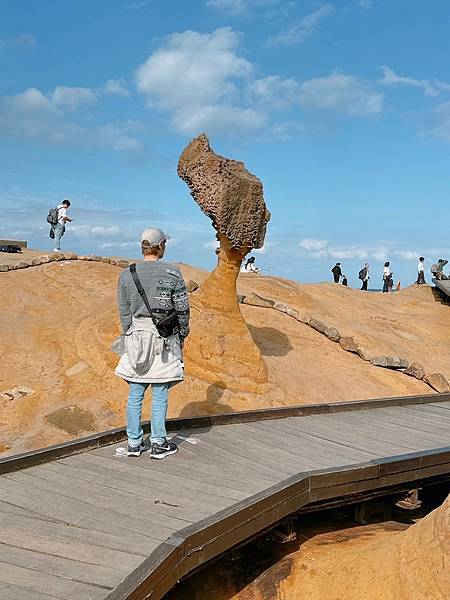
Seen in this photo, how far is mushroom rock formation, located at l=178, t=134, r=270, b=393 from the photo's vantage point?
8484 mm

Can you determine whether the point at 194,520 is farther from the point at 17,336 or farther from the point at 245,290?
the point at 245,290

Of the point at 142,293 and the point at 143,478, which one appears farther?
the point at 142,293

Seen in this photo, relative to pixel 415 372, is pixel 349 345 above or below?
above

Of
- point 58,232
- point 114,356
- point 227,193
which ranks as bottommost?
point 114,356

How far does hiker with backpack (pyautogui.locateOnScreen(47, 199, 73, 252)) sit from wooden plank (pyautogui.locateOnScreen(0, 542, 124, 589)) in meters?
13.9

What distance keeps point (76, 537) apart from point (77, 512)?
0.34 metres

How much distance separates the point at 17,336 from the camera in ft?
33.9

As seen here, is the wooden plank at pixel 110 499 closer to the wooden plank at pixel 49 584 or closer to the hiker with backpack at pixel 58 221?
the wooden plank at pixel 49 584

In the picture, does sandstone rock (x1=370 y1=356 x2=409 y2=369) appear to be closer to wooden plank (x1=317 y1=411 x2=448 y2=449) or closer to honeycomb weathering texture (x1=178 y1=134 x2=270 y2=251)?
honeycomb weathering texture (x1=178 y1=134 x2=270 y2=251)

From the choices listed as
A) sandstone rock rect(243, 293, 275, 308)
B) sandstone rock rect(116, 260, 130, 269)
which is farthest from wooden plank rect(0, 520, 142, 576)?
sandstone rock rect(116, 260, 130, 269)

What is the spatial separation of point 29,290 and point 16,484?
374 inches

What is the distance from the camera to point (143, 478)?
417 centimetres

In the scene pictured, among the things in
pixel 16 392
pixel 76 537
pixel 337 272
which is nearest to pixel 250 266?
pixel 337 272

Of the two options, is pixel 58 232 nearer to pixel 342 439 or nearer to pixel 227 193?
pixel 227 193
